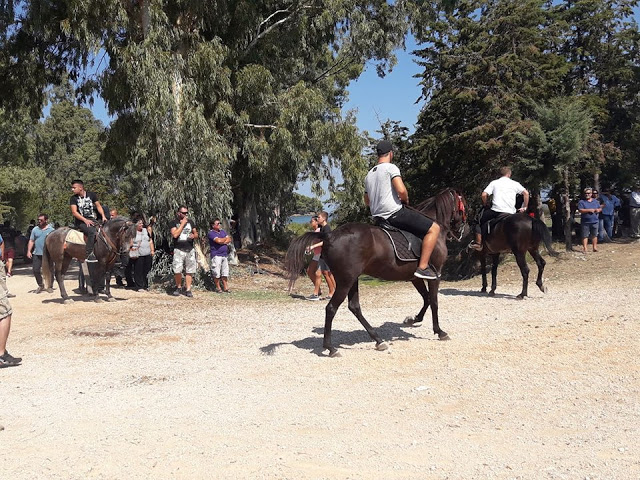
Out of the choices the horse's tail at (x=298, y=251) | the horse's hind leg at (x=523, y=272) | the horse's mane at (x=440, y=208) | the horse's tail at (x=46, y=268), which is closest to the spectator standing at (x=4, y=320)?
the horse's tail at (x=298, y=251)

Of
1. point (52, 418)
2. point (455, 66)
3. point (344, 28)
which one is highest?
point (344, 28)

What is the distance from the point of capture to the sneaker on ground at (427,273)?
28.6 ft

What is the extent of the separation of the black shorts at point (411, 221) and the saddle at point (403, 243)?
0.24 ft

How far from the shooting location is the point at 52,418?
20.2ft

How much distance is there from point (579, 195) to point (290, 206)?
14421 millimetres

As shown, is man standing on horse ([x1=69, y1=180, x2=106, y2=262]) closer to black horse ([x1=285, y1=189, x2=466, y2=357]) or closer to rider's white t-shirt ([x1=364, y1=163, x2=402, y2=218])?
black horse ([x1=285, y1=189, x2=466, y2=357])

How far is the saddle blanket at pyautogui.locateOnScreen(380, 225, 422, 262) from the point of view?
8648 millimetres

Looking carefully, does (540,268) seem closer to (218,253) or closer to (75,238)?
(218,253)

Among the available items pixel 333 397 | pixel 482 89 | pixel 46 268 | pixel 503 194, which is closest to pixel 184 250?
pixel 46 268

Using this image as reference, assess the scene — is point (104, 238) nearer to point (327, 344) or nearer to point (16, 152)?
point (327, 344)

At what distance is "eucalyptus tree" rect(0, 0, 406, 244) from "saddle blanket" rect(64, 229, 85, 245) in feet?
10.2

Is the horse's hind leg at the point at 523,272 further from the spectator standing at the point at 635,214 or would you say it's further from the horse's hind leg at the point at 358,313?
the spectator standing at the point at 635,214

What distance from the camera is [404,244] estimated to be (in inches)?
342

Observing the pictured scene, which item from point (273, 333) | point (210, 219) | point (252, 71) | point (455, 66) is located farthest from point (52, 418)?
point (455, 66)
